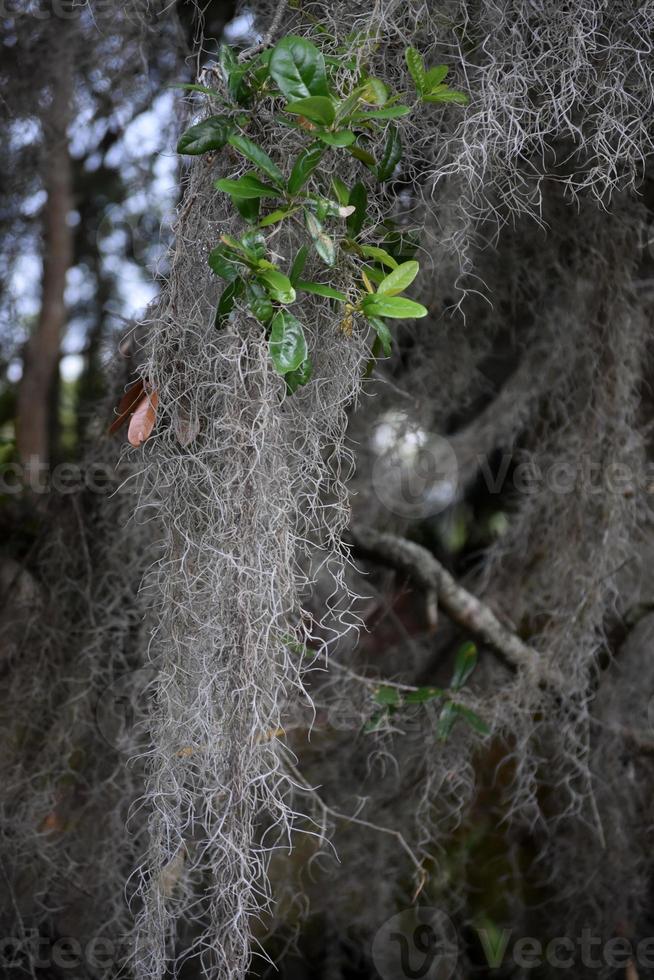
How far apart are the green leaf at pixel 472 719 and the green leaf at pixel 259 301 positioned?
112 cm

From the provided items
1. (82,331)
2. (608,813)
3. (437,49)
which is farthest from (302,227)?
(82,331)

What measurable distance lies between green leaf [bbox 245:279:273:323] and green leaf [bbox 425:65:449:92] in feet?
1.25

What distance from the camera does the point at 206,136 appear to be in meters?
1.03

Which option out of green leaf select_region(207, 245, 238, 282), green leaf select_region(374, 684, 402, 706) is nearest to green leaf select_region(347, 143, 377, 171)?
green leaf select_region(207, 245, 238, 282)

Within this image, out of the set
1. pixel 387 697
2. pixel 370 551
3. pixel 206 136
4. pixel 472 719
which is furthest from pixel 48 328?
pixel 206 136

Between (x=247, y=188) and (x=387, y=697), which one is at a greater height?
(x=247, y=188)

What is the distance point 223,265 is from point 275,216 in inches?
3.4

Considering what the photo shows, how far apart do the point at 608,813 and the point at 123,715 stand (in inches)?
49.1

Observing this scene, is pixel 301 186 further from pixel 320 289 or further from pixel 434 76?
pixel 434 76

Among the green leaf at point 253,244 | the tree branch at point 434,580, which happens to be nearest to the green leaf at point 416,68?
the green leaf at point 253,244

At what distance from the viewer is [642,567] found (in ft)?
7.47

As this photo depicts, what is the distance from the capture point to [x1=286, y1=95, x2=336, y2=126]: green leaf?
3.08 ft

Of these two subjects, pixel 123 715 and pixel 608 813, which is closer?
pixel 123 715

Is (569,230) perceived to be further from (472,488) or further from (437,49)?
(472,488)
